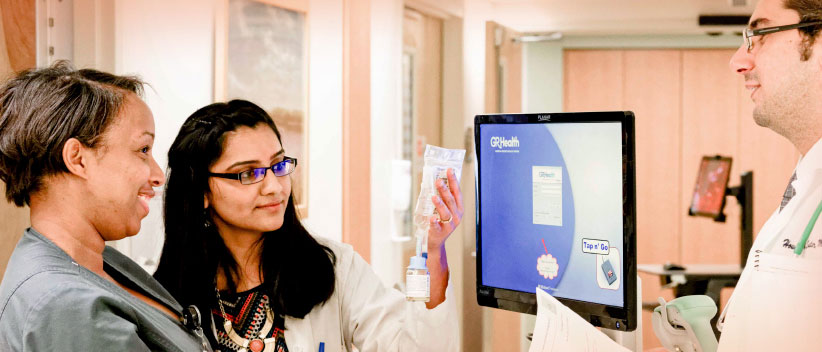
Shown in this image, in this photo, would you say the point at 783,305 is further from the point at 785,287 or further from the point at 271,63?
the point at 271,63

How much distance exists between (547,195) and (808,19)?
1.98 feet

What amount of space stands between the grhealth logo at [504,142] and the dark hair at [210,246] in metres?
0.53

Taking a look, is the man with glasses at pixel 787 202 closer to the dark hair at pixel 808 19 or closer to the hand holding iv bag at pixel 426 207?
the dark hair at pixel 808 19

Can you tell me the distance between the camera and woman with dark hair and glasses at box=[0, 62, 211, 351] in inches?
45.6

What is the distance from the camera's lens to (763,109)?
1.51 meters

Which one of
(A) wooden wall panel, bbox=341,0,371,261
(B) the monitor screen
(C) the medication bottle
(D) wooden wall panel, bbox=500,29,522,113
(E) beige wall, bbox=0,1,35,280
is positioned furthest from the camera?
(D) wooden wall panel, bbox=500,29,522,113

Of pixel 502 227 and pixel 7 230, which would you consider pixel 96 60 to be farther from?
pixel 502 227

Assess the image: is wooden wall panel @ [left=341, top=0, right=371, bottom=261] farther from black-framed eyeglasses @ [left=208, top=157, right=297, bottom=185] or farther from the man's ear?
the man's ear

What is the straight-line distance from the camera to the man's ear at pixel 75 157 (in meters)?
1.28

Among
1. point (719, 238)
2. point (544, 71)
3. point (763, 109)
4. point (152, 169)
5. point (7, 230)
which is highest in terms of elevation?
point (544, 71)

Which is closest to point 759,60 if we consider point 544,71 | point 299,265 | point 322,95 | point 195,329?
point 299,265

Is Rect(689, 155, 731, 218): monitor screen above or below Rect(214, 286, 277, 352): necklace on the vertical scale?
above

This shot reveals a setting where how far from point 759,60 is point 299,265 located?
1.13 metres

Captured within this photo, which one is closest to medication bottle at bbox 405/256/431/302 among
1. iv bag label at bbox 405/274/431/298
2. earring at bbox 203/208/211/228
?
iv bag label at bbox 405/274/431/298
